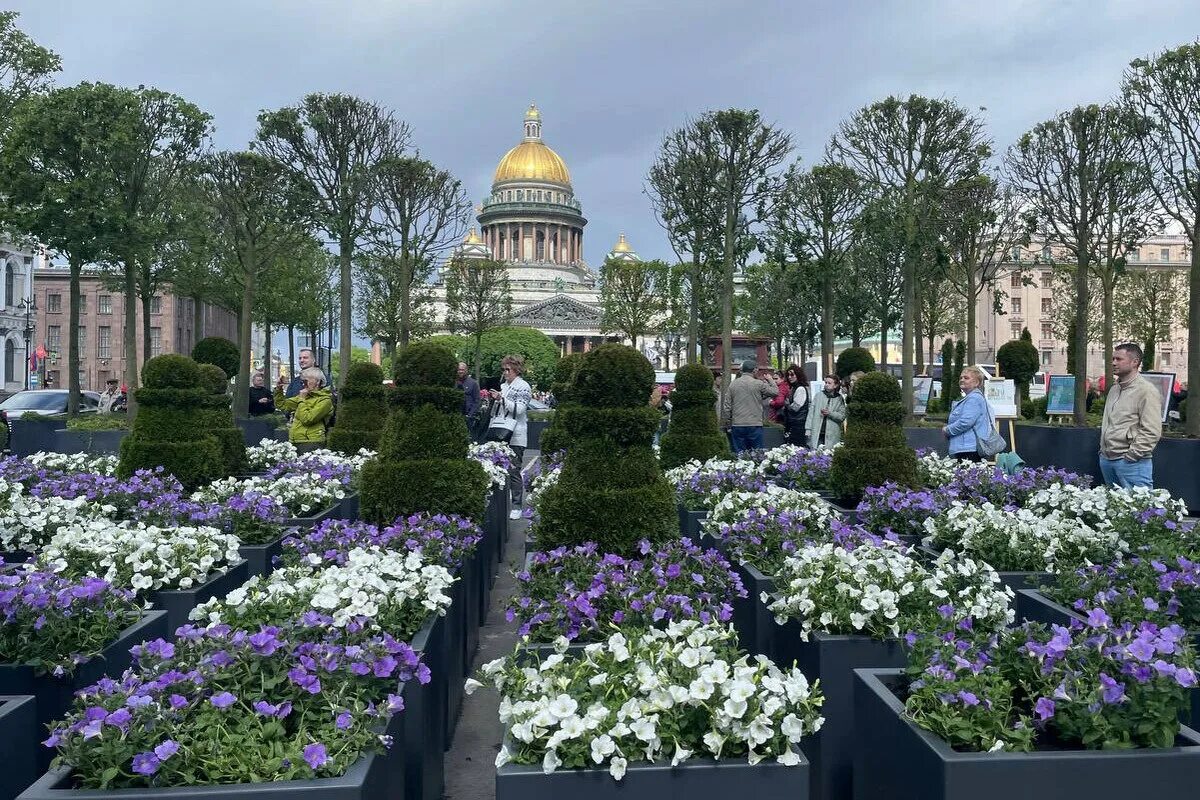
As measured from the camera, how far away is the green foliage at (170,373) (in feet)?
33.1

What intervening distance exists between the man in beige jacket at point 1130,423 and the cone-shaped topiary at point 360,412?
7991 mm

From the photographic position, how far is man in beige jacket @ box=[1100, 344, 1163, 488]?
8250mm

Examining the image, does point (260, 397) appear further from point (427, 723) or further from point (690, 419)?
point (427, 723)

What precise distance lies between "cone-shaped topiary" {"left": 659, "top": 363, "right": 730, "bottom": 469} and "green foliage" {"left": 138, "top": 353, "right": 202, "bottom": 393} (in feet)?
16.9

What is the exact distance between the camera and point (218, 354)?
90.5 feet

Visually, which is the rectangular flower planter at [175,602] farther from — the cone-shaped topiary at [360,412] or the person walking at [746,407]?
the person walking at [746,407]

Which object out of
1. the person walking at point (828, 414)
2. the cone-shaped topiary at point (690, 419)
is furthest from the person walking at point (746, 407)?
the cone-shaped topiary at point (690, 419)

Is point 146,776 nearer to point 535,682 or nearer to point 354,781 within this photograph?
point 354,781

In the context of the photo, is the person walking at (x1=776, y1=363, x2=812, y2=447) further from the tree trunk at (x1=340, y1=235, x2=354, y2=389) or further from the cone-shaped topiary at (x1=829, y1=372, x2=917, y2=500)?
the tree trunk at (x1=340, y1=235, x2=354, y2=389)

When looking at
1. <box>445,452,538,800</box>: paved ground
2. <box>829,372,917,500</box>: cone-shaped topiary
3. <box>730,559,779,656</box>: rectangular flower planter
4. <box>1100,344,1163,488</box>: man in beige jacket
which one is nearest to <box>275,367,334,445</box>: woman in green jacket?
<box>445,452,538,800</box>: paved ground

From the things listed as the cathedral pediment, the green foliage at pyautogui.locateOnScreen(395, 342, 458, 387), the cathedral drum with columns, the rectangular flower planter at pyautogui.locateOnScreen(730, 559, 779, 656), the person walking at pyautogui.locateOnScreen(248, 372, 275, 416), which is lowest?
the rectangular flower planter at pyautogui.locateOnScreen(730, 559, 779, 656)

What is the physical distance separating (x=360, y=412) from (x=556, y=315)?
93.8m

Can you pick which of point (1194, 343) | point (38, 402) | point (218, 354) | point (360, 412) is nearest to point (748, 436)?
point (360, 412)

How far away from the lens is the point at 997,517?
19.6ft
